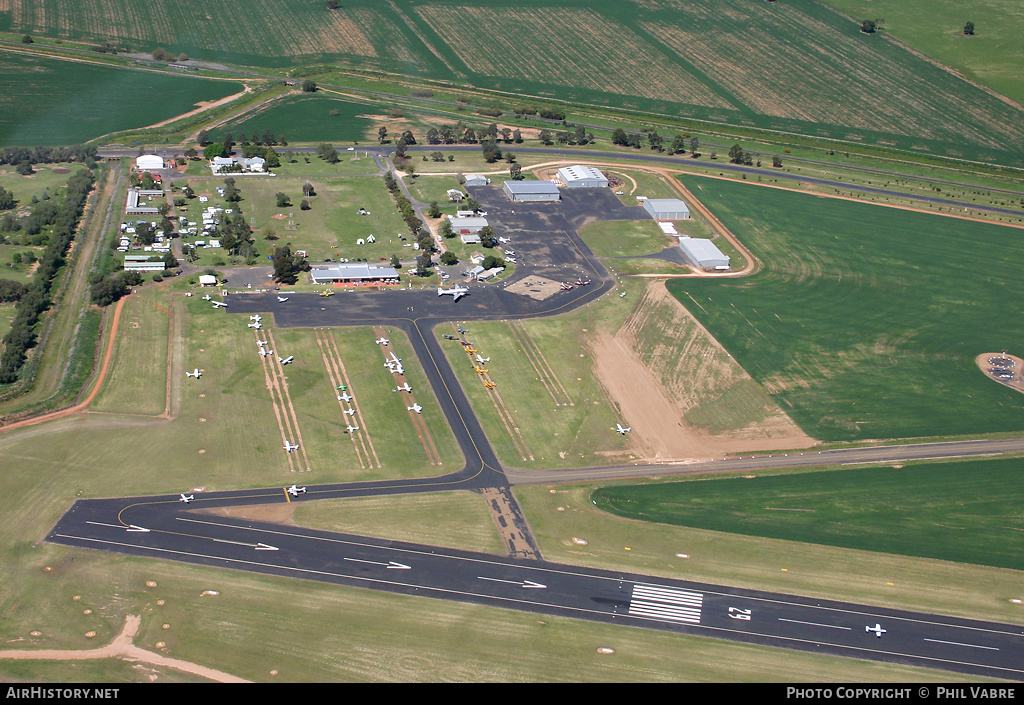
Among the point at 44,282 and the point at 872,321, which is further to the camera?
the point at 872,321

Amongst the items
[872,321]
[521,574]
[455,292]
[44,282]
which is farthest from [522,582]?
[44,282]

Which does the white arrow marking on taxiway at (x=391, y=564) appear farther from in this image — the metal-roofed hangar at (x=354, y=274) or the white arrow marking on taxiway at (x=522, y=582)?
the metal-roofed hangar at (x=354, y=274)

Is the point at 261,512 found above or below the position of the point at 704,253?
below

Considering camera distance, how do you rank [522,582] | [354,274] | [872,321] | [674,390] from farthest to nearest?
[354,274] < [872,321] < [674,390] < [522,582]

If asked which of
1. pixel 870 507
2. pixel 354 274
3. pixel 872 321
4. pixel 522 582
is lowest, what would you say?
pixel 870 507

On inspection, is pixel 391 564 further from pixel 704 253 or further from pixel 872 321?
pixel 704 253

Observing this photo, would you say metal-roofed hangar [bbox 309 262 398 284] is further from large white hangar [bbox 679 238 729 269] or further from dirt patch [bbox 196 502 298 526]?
dirt patch [bbox 196 502 298 526]
